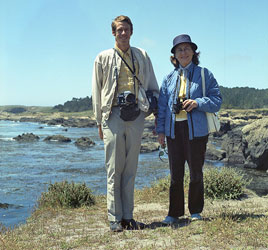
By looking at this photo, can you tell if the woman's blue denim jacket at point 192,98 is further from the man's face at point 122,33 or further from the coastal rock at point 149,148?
the coastal rock at point 149,148

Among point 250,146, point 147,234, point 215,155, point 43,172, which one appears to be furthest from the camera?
point 215,155

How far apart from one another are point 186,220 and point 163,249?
1.40 meters

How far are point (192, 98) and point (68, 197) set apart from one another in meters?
3.89

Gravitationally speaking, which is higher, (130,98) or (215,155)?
(130,98)

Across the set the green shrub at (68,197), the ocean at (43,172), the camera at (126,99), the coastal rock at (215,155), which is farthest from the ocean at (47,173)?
the camera at (126,99)

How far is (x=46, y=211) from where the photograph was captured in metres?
7.16

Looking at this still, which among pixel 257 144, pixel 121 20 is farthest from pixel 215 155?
pixel 121 20

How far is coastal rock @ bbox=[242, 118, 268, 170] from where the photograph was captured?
64.2 feet

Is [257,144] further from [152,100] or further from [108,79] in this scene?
[108,79]

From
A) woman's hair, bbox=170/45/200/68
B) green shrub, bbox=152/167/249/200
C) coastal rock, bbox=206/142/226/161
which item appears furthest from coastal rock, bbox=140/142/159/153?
woman's hair, bbox=170/45/200/68

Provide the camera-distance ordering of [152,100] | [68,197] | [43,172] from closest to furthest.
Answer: [152,100] < [68,197] < [43,172]

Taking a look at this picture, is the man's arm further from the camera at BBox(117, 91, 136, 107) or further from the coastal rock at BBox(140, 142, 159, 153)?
the coastal rock at BBox(140, 142, 159, 153)

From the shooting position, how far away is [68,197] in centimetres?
767

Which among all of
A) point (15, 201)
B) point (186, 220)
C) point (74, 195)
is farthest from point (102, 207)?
point (15, 201)
